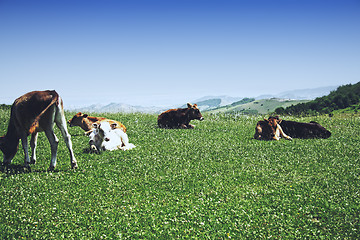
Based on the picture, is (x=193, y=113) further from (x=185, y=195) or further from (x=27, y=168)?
(x=185, y=195)

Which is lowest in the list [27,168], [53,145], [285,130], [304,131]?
[304,131]

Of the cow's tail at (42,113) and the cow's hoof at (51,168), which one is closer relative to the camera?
the cow's tail at (42,113)

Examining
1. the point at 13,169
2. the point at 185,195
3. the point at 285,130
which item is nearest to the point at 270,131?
the point at 285,130

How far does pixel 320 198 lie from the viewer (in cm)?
844

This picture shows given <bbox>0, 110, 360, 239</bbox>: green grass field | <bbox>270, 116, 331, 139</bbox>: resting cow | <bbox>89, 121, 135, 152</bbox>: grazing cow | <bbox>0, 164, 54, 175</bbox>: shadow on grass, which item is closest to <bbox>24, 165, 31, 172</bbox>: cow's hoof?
<bbox>0, 164, 54, 175</bbox>: shadow on grass

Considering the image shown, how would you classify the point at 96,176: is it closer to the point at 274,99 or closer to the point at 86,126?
the point at 86,126

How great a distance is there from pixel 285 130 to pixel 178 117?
9.00 meters

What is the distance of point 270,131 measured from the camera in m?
18.2

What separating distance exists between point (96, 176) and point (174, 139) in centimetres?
805

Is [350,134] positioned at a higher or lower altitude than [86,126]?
lower

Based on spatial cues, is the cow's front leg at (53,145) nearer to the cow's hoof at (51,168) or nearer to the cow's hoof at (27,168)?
the cow's hoof at (51,168)

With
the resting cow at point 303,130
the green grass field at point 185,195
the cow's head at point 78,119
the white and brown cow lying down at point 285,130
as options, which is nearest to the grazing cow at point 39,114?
the green grass field at point 185,195

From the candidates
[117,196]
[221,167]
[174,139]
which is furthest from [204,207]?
[174,139]

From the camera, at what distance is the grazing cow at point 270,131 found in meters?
18.2
